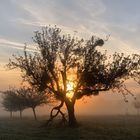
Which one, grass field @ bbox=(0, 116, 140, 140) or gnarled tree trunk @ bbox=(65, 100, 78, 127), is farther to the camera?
gnarled tree trunk @ bbox=(65, 100, 78, 127)

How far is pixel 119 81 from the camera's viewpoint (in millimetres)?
69062

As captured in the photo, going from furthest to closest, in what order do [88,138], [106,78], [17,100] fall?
1. [17,100]
2. [106,78]
3. [88,138]

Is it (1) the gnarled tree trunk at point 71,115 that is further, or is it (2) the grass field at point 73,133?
(1) the gnarled tree trunk at point 71,115

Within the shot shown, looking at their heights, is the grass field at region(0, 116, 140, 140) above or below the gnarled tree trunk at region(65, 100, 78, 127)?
below

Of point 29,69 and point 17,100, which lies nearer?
point 29,69

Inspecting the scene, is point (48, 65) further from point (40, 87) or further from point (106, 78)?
point (106, 78)

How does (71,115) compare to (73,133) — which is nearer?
(73,133)

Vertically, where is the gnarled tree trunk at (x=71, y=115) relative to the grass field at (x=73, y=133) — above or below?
above

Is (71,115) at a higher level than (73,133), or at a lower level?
higher

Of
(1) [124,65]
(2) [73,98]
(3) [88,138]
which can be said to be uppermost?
(1) [124,65]

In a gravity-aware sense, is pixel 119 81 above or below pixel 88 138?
above

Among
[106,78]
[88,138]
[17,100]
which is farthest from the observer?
[17,100]

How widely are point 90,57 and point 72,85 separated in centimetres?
578

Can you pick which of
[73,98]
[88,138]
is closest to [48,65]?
[73,98]
